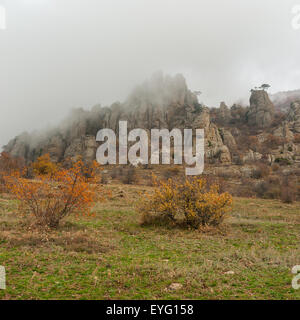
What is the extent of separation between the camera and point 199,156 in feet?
191

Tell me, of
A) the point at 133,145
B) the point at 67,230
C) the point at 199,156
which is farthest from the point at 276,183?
the point at 133,145

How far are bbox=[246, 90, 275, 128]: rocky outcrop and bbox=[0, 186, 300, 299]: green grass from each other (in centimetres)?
8062

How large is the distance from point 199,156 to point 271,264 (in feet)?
A: 172

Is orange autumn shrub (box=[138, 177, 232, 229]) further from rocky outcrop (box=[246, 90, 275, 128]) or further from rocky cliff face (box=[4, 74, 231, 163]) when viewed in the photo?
rocky outcrop (box=[246, 90, 275, 128])

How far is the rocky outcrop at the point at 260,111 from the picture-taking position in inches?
3268

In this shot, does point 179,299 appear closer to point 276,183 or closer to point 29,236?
point 29,236
